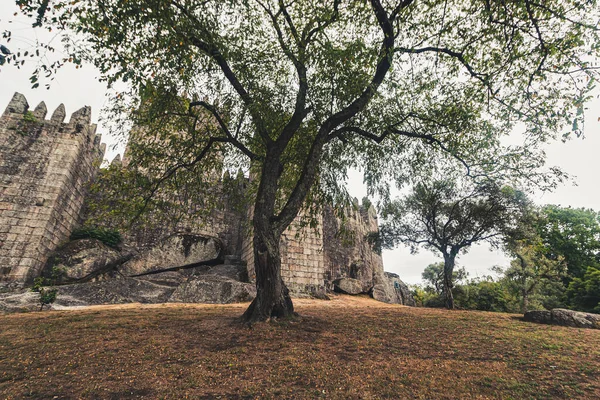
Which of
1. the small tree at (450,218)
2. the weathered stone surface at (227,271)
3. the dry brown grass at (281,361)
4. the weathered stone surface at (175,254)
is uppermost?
the small tree at (450,218)

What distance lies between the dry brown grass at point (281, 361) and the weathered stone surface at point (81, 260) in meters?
5.58

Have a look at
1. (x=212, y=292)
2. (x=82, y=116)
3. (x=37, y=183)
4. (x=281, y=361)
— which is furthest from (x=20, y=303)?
(x=82, y=116)

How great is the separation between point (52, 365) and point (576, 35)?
10869 mm

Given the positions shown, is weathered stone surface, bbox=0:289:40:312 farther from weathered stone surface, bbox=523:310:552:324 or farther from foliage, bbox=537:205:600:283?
foliage, bbox=537:205:600:283

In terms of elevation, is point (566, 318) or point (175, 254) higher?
point (175, 254)

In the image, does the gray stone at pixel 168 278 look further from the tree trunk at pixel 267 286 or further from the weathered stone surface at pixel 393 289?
the weathered stone surface at pixel 393 289

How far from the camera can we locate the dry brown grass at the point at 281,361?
11.5ft

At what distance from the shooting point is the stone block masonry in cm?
1152

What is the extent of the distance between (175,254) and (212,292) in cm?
465

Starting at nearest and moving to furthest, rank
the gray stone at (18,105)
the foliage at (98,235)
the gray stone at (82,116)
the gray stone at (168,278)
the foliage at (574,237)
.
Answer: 1. the gray stone at (168,278)
2. the gray stone at (18,105)
3. the foliage at (98,235)
4. the gray stone at (82,116)
5. the foliage at (574,237)

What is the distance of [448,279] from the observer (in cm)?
1608

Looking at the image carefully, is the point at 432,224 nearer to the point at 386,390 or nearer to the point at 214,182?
the point at 214,182

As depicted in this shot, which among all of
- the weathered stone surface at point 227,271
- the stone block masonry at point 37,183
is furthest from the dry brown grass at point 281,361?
the weathered stone surface at point 227,271

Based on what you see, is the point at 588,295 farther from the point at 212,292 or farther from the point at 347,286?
the point at 212,292
